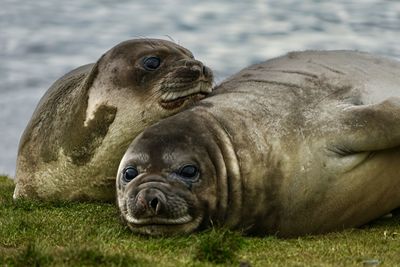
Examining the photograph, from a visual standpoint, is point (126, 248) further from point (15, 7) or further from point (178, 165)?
point (15, 7)

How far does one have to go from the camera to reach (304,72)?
35.0 ft

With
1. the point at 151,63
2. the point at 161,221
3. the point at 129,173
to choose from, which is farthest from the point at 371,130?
the point at 151,63

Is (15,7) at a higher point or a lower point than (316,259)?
lower

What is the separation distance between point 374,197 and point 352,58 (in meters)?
1.68

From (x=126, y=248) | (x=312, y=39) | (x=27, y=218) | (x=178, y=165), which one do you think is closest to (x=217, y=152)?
(x=178, y=165)

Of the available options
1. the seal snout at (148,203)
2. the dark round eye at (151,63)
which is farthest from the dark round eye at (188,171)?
the dark round eye at (151,63)

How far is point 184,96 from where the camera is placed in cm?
1091

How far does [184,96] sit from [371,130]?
1.92m

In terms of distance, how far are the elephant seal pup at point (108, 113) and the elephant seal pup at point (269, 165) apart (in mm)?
763

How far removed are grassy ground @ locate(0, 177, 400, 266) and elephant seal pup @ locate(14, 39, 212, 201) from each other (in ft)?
2.76

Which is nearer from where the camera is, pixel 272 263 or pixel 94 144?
pixel 272 263

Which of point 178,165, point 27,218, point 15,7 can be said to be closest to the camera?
point 178,165

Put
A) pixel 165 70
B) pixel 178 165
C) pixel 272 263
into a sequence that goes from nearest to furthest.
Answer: pixel 272 263 < pixel 178 165 < pixel 165 70

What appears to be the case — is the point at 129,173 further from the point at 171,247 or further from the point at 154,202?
the point at 171,247
